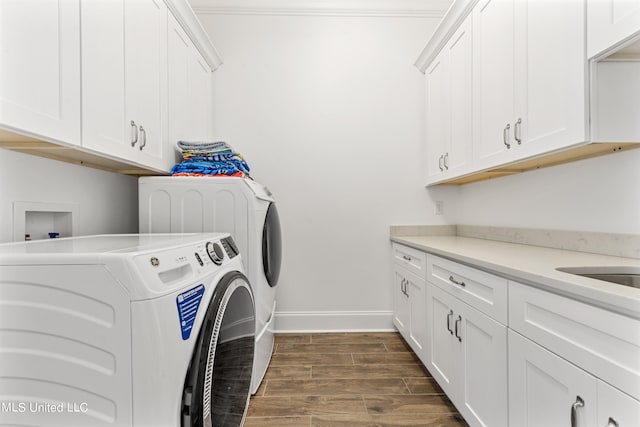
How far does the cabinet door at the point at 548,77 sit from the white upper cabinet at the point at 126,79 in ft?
5.83

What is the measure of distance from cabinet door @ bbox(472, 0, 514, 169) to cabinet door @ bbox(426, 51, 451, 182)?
44 cm

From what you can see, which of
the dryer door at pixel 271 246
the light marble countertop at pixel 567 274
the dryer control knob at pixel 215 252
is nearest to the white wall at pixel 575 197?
the light marble countertop at pixel 567 274

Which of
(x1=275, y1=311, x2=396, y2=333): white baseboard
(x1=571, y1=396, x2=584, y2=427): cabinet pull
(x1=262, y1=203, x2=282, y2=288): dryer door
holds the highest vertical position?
(x1=262, y1=203, x2=282, y2=288): dryer door

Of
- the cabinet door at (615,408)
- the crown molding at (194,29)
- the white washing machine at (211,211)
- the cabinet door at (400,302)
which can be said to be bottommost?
the cabinet door at (400,302)

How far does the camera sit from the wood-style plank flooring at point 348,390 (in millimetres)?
1600

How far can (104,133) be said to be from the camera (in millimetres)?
1343

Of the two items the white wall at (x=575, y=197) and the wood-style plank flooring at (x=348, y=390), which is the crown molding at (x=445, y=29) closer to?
the white wall at (x=575, y=197)

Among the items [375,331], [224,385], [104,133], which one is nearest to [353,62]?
[104,133]

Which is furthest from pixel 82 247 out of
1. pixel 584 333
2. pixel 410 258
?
pixel 410 258

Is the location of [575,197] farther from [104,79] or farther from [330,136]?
[104,79]

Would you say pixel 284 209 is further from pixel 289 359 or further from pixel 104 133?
pixel 104 133

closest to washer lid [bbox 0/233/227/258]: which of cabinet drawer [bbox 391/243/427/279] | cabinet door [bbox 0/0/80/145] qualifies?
cabinet door [bbox 0/0/80/145]

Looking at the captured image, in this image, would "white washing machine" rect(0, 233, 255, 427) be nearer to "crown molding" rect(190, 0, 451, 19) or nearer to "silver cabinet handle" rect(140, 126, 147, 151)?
"silver cabinet handle" rect(140, 126, 147, 151)

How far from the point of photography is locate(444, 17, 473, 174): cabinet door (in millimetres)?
2016
